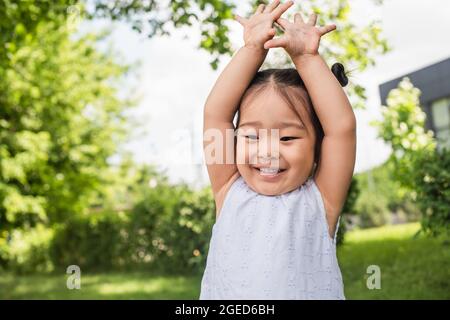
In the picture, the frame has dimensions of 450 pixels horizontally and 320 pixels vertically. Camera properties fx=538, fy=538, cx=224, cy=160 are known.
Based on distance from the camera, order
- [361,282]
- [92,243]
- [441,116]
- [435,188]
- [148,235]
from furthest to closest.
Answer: [441,116] < [92,243] < [148,235] < [361,282] < [435,188]

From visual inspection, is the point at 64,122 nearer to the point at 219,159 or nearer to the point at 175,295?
the point at 175,295

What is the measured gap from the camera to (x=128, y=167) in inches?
811

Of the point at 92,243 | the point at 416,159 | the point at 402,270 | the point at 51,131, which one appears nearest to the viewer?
the point at 416,159

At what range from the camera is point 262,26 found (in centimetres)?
187

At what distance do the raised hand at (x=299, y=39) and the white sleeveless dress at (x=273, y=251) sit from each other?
1.57 feet

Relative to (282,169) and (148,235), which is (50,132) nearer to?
(148,235)

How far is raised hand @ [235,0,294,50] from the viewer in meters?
1.86

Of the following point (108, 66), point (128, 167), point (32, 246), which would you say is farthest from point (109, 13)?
point (128, 167)

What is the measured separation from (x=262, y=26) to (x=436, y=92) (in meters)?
15.7

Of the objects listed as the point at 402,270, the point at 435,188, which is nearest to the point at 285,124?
the point at 435,188

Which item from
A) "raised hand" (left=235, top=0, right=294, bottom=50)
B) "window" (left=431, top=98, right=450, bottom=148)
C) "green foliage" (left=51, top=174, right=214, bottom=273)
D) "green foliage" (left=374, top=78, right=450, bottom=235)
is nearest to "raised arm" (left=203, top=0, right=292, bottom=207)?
"raised hand" (left=235, top=0, right=294, bottom=50)

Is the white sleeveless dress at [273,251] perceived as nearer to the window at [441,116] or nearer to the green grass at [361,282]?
the green grass at [361,282]

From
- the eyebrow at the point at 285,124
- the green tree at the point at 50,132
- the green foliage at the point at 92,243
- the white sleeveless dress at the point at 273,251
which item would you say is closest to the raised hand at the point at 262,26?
the eyebrow at the point at 285,124
